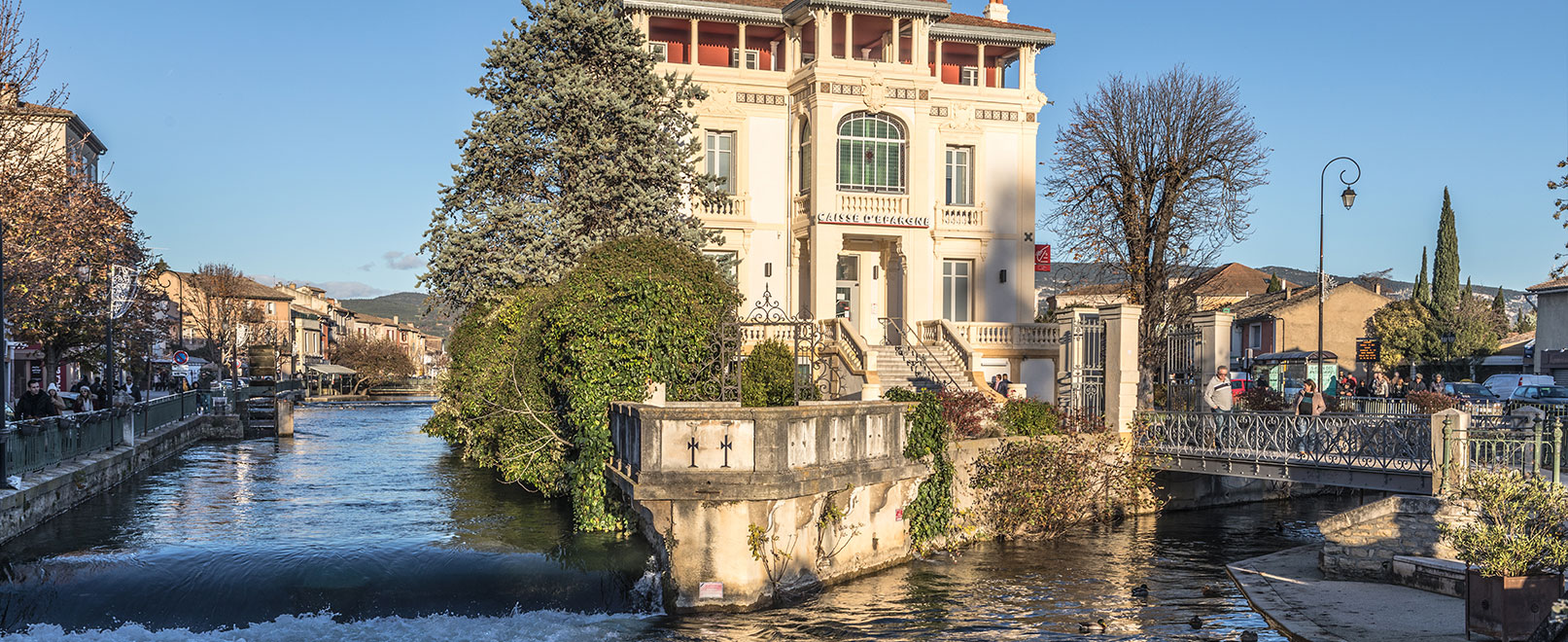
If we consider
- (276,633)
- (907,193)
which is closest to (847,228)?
(907,193)

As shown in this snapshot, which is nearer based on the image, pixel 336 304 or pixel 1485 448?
pixel 1485 448

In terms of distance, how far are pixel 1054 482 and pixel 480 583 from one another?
1131cm

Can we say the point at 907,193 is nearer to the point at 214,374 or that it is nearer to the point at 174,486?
the point at 174,486

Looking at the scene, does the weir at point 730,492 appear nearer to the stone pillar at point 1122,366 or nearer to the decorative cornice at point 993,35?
the stone pillar at point 1122,366

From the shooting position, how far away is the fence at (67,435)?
19438 mm

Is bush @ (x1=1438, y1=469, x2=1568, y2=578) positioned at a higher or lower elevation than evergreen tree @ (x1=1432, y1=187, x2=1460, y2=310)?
lower

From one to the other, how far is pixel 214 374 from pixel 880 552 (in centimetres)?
7429

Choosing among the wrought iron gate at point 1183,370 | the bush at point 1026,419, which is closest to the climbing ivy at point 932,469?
the bush at point 1026,419

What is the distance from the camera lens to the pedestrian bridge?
17172 mm

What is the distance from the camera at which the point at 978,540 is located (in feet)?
73.2

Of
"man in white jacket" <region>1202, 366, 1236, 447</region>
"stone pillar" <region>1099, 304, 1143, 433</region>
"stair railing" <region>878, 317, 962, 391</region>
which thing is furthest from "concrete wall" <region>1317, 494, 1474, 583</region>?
"stair railing" <region>878, 317, 962, 391</region>

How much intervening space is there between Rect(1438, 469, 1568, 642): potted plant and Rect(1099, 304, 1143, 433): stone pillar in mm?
11682

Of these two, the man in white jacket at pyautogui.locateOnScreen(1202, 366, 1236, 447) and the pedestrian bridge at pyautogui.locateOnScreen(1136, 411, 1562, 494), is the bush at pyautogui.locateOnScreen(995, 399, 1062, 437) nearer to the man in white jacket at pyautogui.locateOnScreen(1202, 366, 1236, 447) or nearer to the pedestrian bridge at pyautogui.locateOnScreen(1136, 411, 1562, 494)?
the pedestrian bridge at pyautogui.locateOnScreen(1136, 411, 1562, 494)

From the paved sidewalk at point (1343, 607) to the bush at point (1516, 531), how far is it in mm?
986
